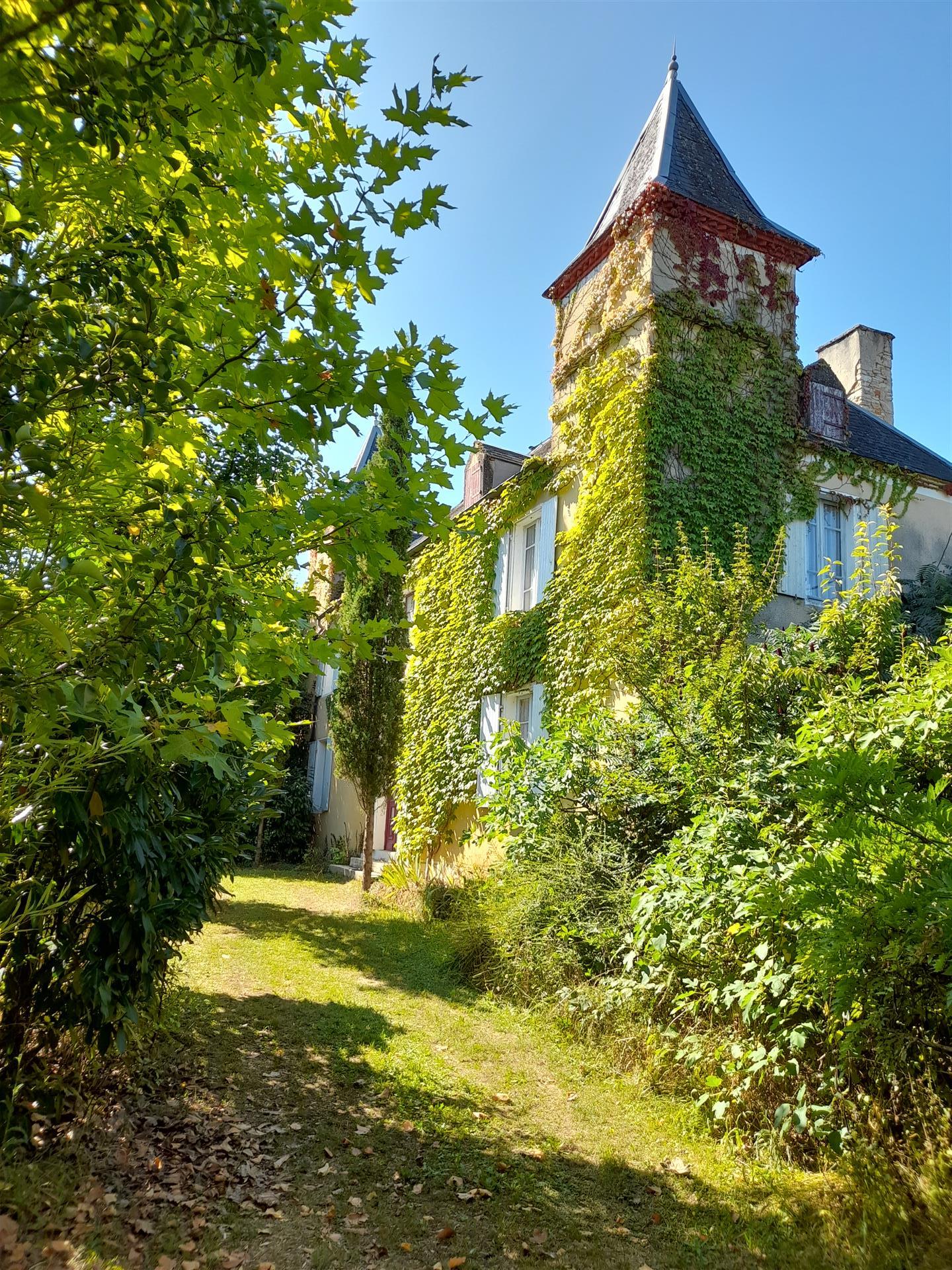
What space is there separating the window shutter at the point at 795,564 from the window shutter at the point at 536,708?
3.26 meters

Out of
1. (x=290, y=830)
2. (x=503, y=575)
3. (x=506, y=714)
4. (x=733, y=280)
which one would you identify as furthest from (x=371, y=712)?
(x=733, y=280)

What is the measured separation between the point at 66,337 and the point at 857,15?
839cm

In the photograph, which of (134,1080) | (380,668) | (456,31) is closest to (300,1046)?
(134,1080)

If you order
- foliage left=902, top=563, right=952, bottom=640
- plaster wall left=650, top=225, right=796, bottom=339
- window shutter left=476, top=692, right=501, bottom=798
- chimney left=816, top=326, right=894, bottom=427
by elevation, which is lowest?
window shutter left=476, top=692, right=501, bottom=798

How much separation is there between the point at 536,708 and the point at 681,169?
745cm

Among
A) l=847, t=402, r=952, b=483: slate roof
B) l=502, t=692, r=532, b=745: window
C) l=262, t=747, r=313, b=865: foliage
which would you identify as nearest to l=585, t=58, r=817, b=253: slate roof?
l=847, t=402, r=952, b=483: slate roof

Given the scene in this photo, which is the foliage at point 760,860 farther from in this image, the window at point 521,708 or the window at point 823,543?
the window at point 823,543

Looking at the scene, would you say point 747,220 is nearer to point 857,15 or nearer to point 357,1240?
point 857,15

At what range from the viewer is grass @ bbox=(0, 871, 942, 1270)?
3.02 meters

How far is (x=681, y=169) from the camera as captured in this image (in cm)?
1074

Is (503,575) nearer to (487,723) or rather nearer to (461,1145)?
(487,723)

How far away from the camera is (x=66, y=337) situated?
1.86 m

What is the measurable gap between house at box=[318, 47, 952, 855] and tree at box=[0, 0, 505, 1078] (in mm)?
5392

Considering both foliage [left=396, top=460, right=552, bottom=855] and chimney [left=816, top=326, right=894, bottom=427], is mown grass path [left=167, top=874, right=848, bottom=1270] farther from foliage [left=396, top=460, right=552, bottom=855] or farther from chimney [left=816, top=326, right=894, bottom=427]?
chimney [left=816, top=326, right=894, bottom=427]
